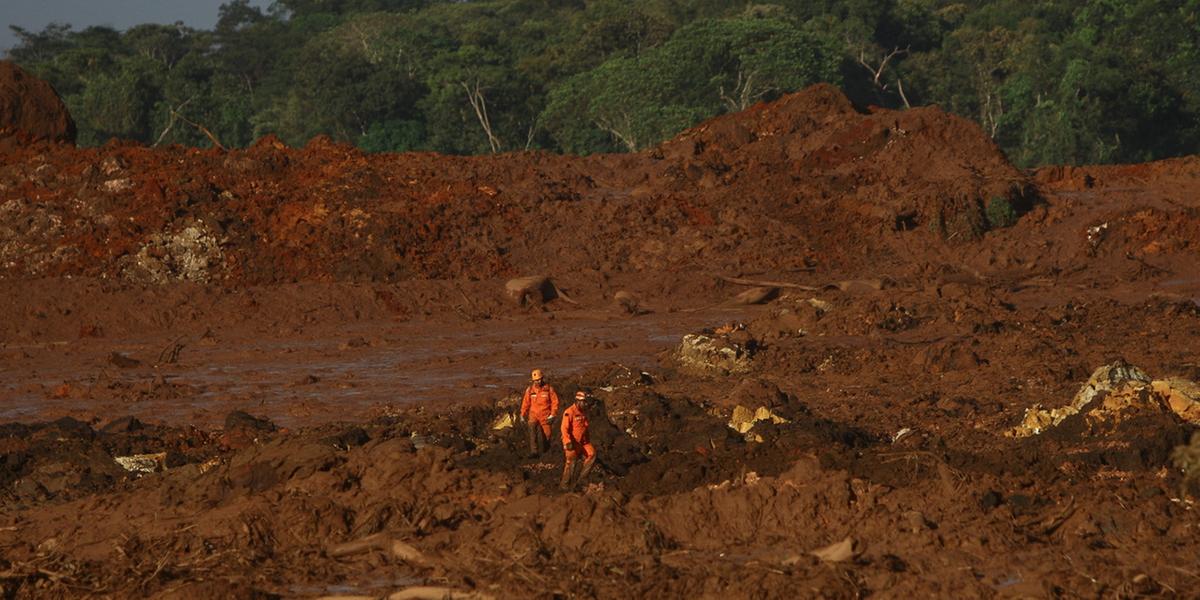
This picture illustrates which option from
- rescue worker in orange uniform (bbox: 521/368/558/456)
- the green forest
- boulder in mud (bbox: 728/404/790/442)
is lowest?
the green forest

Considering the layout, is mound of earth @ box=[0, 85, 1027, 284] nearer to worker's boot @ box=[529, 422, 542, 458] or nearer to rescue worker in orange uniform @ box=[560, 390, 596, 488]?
worker's boot @ box=[529, 422, 542, 458]

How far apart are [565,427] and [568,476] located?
0.43 meters

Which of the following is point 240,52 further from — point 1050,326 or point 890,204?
point 1050,326

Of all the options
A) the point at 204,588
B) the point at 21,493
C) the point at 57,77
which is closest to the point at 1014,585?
the point at 204,588

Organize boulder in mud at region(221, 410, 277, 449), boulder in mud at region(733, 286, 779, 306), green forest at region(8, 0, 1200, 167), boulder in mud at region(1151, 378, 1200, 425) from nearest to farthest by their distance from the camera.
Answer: boulder in mud at region(1151, 378, 1200, 425), boulder in mud at region(221, 410, 277, 449), boulder in mud at region(733, 286, 779, 306), green forest at region(8, 0, 1200, 167)

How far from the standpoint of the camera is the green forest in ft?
147

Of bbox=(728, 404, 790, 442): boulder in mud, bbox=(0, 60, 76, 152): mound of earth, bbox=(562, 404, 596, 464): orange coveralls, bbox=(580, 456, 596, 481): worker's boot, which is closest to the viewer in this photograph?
bbox=(562, 404, 596, 464): orange coveralls

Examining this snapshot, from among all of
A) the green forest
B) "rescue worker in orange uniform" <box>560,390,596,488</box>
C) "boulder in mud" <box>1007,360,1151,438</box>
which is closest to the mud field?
"boulder in mud" <box>1007,360,1151,438</box>

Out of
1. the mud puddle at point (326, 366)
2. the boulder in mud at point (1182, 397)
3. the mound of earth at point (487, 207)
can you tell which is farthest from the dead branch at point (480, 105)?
the boulder in mud at point (1182, 397)

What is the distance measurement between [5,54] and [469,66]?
27059 mm

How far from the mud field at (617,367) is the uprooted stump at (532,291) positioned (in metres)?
0.04

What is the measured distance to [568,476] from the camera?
11812 millimetres

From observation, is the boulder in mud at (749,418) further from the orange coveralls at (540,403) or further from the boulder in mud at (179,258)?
the boulder in mud at (179,258)

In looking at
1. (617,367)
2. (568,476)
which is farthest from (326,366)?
(568,476)
